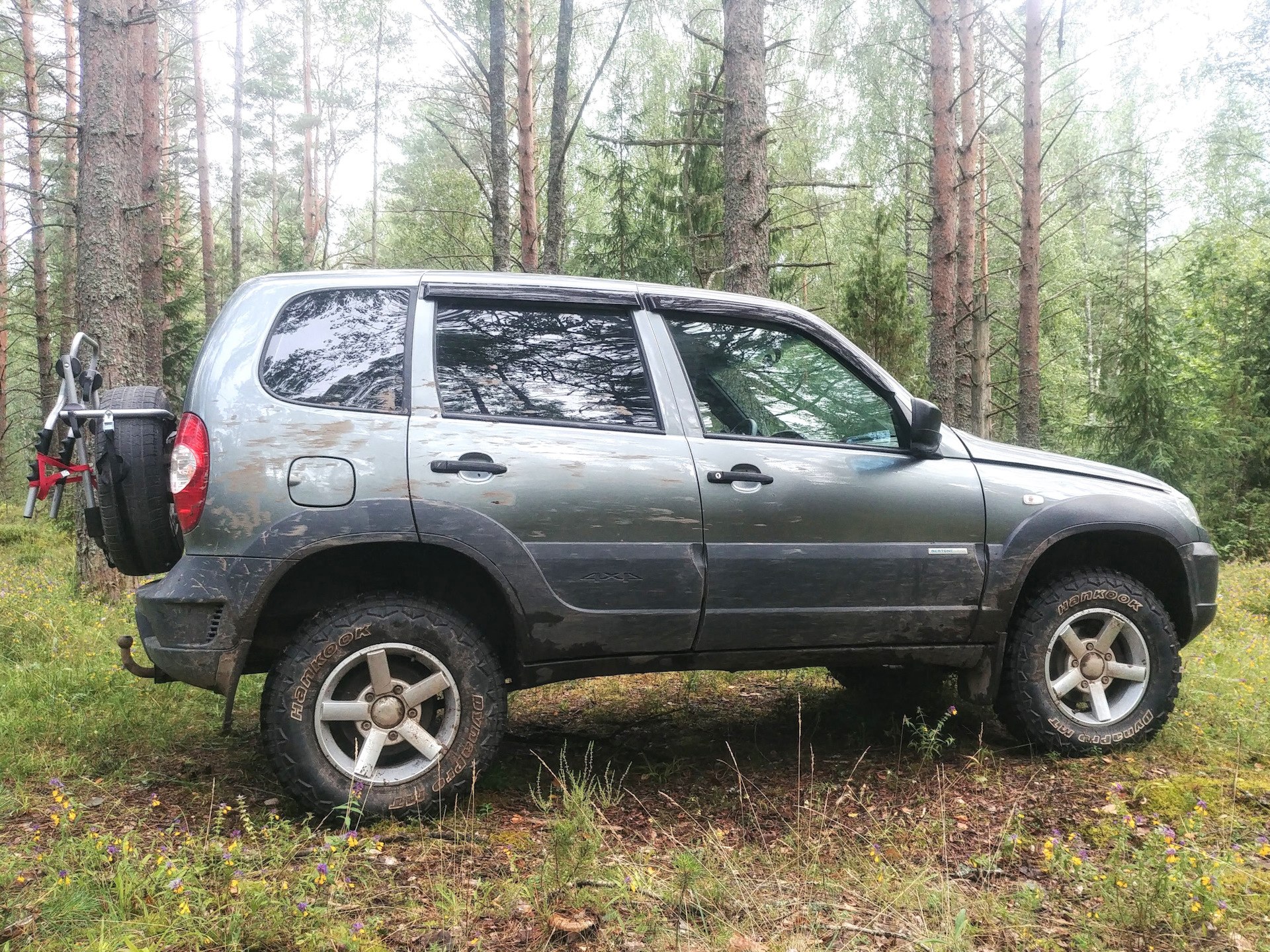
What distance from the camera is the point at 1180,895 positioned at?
250 centimetres

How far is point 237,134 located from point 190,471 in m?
25.6

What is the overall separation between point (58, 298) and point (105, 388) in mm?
15275

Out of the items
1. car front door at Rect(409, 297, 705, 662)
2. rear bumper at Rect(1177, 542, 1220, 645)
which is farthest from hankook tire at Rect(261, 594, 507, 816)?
rear bumper at Rect(1177, 542, 1220, 645)

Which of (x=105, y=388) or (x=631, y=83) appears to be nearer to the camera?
(x=105, y=388)

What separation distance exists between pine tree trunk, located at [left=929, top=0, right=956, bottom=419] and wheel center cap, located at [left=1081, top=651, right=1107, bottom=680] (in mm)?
9478

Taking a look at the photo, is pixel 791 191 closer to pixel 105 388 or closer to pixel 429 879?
pixel 105 388

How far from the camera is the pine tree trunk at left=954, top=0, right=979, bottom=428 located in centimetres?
1448

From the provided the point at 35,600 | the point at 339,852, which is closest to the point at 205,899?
the point at 339,852

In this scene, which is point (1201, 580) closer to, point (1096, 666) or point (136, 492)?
point (1096, 666)

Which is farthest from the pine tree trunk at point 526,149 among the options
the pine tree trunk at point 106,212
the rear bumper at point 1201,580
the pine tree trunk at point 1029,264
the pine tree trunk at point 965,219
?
the rear bumper at point 1201,580

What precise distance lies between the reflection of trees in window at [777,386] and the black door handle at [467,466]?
901 mm

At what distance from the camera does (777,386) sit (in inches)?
148

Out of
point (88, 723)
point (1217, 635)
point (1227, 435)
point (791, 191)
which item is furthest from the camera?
point (791, 191)

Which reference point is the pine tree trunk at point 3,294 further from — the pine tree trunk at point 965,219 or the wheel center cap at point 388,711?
the wheel center cap at point 388,711
